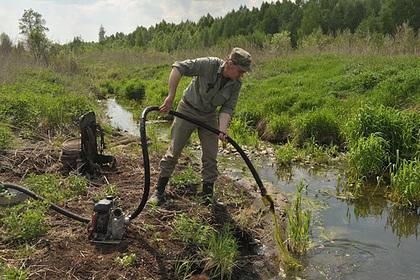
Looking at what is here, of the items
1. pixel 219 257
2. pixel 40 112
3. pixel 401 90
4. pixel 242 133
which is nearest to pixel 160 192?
pixel 219 257

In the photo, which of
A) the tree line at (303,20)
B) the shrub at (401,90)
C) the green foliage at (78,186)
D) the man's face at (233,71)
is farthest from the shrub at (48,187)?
the tree line at (303,20)

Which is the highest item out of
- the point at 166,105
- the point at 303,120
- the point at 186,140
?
the point at 166,105

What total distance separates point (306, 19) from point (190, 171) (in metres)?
34.9

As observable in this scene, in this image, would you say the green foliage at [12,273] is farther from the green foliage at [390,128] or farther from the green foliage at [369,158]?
the green foliage at [390,128]

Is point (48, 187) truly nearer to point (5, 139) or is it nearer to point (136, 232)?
point (136, 232)

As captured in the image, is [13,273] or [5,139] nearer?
[13,273]

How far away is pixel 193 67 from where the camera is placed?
4.68 meters

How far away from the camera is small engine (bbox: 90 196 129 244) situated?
4.00m

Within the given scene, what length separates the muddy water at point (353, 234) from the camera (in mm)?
4422

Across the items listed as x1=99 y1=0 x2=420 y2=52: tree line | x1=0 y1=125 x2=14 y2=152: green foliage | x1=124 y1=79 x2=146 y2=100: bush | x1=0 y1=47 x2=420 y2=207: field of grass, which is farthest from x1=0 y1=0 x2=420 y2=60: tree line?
x1=0 y1=125 x2=14 y2=152: green foliage

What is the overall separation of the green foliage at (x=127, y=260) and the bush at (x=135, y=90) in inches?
541

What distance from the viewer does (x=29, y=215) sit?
3.95m

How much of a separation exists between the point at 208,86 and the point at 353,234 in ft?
8.73

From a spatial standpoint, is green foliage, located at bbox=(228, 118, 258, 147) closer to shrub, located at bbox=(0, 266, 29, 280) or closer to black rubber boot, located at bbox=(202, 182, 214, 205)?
black rubber boot, located at bbox=(202, 182, 214, 205)
